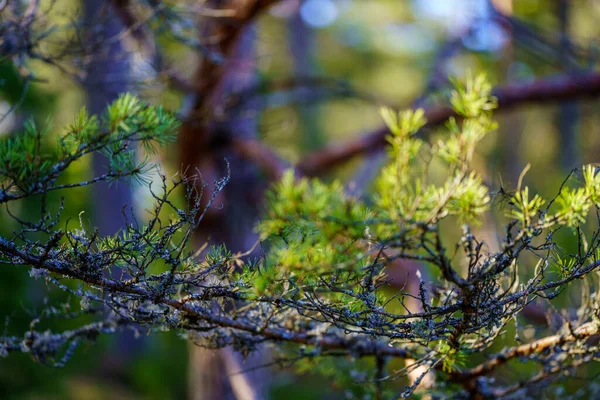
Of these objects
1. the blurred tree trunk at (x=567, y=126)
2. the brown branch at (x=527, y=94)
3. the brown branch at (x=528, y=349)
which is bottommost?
the brown branch at (x=528, y=349)

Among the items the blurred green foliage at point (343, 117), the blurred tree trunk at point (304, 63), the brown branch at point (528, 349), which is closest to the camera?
the brown branch at point (528, 349)

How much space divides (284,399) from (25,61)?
6055 millimetres

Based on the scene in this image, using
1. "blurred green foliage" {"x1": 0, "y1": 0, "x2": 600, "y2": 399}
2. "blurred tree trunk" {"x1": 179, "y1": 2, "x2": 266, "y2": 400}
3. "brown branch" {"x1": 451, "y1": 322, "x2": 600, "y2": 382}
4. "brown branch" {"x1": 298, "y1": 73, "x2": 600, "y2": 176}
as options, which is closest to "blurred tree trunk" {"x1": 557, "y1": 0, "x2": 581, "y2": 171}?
"blurred green foliage" {"x1": 0, "y1": 0, "x2": 600, "y2": 399}

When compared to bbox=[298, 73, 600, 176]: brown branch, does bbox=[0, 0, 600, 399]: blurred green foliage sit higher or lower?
higher

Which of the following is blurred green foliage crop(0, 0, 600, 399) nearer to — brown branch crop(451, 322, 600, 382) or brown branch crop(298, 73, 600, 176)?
brown branch crop(298, 73, 600, 176)

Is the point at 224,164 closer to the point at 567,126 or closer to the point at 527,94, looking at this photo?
the point at 527,94

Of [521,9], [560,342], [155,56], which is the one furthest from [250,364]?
[521,9]

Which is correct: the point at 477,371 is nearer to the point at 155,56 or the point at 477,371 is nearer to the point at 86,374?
the point at 155,56

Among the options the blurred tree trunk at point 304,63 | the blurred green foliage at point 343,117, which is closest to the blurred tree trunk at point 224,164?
the blurred green foliage at point 343,117

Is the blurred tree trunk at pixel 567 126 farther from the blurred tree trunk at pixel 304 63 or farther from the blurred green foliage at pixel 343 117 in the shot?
the blurred tree trunk at pixel 304 63

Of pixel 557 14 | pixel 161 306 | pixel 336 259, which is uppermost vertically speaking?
pixel 557 14

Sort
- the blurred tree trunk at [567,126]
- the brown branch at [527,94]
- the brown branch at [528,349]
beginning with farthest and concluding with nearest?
1. the blurred tree trunk at [567,126]
2. the brown branch at [527,94]
3. the brown branch at [528,349]

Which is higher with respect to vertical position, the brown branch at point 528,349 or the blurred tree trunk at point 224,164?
the blurred tree trunk at point 224,164

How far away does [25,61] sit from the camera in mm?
2414
